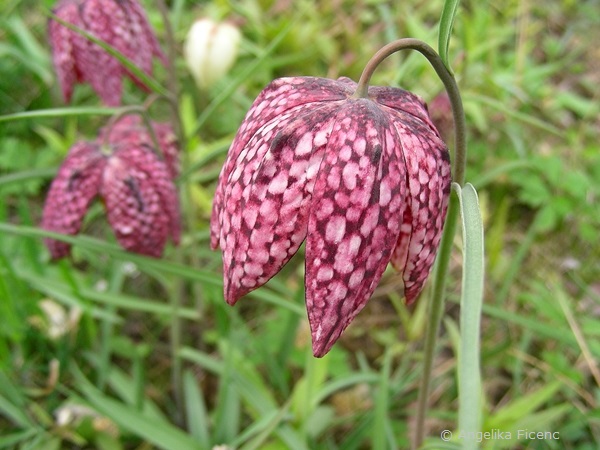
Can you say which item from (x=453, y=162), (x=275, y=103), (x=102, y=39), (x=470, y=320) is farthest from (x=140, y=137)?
(x=470, y=320)

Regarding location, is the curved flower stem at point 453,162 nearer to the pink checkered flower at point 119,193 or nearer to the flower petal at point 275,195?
the flower petal at point 275,195

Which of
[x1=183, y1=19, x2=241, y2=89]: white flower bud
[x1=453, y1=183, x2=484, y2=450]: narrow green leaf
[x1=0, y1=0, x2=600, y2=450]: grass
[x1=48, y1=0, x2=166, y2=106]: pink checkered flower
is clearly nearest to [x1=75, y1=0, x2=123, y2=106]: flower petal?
[x1=48, y1=0, x2=166, y2=106]: pink checkered flower

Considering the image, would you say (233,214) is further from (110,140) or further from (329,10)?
(329,10)

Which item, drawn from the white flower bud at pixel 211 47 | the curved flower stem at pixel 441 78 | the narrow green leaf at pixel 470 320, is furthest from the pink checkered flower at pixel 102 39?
the narrow green leaf at pixel 470 320

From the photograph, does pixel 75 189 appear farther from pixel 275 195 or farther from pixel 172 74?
pixel 275 195

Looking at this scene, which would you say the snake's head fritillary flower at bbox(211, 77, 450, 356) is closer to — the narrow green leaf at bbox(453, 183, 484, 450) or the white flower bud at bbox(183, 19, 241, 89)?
the narrow green leaf at bbox(453, 183, 484, 450)

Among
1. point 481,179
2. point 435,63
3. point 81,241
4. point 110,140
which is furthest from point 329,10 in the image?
point 435,63
